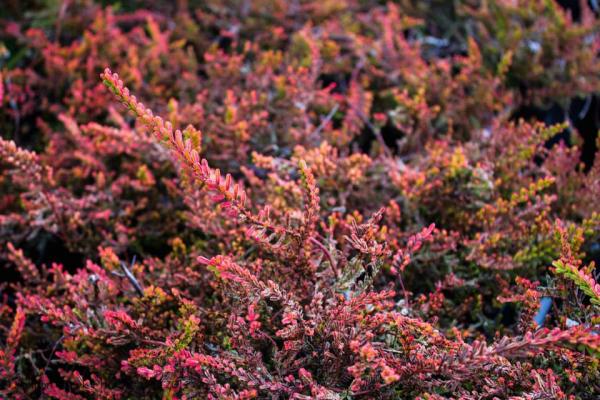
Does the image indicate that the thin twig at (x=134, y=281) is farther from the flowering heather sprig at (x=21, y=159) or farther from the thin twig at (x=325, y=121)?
the thin twig at (x=325, y=121)

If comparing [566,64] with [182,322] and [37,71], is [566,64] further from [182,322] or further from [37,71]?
[37,71]

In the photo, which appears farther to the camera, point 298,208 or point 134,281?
point 298,208

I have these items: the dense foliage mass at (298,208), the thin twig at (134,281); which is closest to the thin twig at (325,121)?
the dense foliage mass at (298,208)

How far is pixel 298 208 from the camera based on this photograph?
1712mm

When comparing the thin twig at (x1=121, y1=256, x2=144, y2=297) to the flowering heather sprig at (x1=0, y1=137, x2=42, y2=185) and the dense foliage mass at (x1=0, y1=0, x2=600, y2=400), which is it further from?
the flowering heather sprig at (x1=0, y1=137, x2=42, y2=185)

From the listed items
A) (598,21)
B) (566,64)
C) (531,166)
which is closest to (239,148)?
(531,166)

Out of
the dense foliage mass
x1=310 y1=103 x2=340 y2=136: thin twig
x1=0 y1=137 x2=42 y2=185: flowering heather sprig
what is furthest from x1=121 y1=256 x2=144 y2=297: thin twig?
x1=310 y1=103 x2=340 y2=136: thin twig

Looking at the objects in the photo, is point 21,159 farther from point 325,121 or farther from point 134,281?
point 325,121

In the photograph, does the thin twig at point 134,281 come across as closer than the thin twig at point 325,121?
Yes

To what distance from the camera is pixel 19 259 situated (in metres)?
1.64

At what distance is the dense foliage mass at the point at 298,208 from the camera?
1.23 m

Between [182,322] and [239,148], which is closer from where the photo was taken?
[182,322]

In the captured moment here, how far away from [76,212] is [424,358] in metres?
1.31

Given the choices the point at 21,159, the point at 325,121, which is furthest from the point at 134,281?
the point at 325,121
